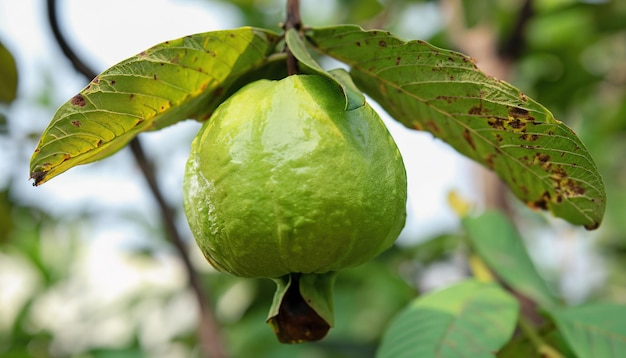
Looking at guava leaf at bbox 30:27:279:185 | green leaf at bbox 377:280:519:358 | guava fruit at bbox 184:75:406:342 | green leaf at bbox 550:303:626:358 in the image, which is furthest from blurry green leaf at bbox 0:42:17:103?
green leaf at bbox 550:303:626:358

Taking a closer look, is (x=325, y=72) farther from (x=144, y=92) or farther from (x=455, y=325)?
(x=455, y=325)

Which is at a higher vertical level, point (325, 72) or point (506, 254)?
point (325, 72)

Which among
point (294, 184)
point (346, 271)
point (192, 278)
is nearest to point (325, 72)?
point (294, 184)

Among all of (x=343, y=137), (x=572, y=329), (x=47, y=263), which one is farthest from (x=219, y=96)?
(x=47, y=263)

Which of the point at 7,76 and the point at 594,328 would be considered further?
the point at 7,76

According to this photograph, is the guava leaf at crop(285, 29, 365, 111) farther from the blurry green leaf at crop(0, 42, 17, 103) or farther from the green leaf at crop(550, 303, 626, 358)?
the blurry green leaf at crop(0, 42, 17, 103)

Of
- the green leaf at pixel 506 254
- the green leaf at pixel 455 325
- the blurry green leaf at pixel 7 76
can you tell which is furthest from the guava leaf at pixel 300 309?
the blurry green leaf at pixel 7 76
